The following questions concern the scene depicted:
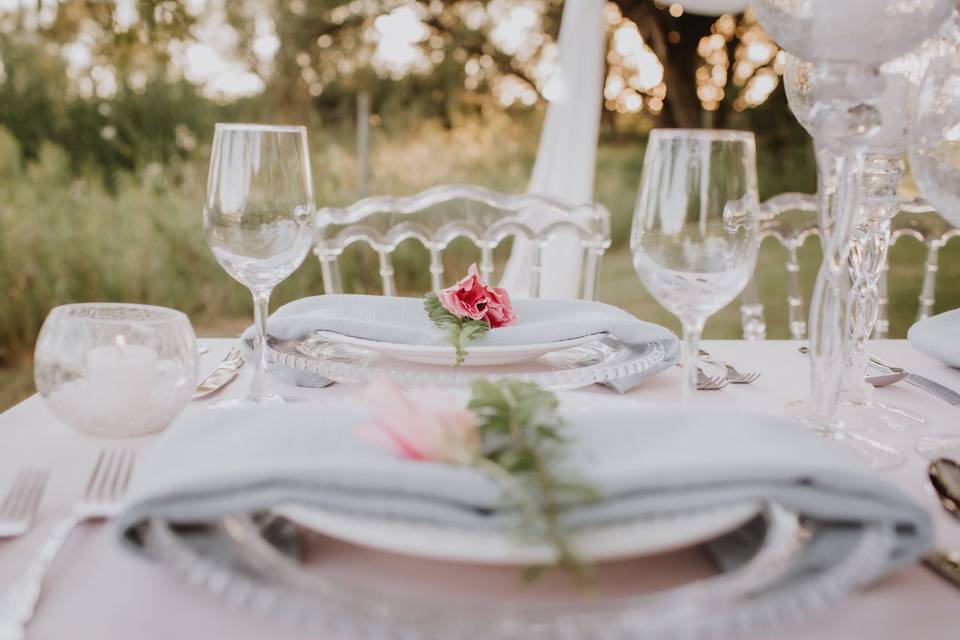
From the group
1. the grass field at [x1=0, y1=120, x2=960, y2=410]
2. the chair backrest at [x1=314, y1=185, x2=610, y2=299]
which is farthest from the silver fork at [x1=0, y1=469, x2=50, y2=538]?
the grass field at [x1=0, y1=120, x2=960, y2=410]

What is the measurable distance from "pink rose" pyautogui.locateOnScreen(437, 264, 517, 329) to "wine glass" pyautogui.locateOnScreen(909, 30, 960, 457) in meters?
0.46

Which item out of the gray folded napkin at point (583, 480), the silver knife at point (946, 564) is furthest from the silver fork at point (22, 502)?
the silver knife at point (946, 564)

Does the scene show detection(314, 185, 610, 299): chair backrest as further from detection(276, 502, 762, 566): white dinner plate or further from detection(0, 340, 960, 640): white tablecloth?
detection(276, 502, 762, 566): white dinner plate

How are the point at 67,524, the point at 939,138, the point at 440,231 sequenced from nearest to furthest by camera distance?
the point at 67,524, the point at 939,138, the point at 440,231

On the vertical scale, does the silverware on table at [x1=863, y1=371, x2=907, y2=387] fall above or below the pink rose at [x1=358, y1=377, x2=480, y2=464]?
below

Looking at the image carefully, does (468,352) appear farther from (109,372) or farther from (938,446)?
(938,446)

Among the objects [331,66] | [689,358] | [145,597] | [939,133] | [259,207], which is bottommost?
[145,597]

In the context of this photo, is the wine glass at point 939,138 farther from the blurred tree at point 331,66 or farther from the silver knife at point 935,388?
the blurred tree at point 331,66

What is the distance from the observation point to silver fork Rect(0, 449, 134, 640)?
1.57ft

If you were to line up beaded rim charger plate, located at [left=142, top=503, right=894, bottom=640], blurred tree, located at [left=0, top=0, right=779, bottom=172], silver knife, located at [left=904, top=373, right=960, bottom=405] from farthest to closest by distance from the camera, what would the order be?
blurred tree, located at [left=0, top=0, right=779, bottom=172], silver knife, located at [left=904, top=373, right=960, bottom=405], beaded rim charger plate, located at [left=142, top=503, right=894, bottom=640]

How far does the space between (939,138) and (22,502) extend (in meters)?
0.83

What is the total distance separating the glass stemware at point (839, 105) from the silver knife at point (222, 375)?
61cm

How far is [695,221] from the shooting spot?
696 mm

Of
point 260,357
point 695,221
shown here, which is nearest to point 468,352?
point 260,357
